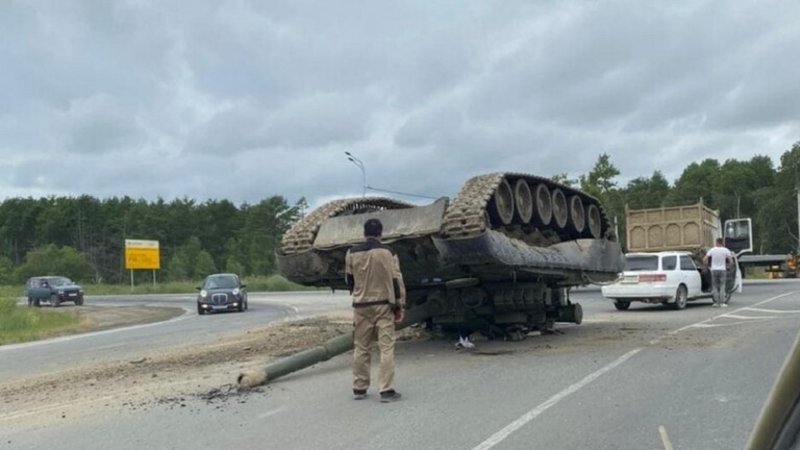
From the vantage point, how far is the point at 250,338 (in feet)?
51.1

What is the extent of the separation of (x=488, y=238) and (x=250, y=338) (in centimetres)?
734

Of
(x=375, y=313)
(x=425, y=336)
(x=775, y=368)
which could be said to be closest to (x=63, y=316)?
(x=425, y=336)

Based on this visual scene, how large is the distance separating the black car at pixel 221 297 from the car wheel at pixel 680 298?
16.4 m

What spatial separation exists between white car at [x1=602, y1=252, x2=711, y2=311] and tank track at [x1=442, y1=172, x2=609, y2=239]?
9816 millimetres

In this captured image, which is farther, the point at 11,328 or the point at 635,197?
the point at 635,197

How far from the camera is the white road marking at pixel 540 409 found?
5887mm

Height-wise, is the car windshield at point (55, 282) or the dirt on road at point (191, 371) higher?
the car windshield at point (55, 282)

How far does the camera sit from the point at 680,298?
Answer: 19.8 m

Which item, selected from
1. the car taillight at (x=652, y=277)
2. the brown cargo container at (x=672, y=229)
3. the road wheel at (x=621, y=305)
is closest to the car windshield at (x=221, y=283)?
the brown cargo container at (x=672, y=229)

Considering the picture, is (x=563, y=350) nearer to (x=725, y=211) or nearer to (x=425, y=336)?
(x=425, y=336)

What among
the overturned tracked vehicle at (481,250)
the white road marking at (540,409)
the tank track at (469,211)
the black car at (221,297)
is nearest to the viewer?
the white road marking at (540,409)

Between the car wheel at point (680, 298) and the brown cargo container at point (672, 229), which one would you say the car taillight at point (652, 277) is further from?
the brown cargo container at point (672, 229)

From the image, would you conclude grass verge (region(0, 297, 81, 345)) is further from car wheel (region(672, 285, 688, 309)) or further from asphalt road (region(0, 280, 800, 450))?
car wheel (region(672, 285, 688, 309))

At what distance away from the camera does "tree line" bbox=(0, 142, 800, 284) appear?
99.6 m
